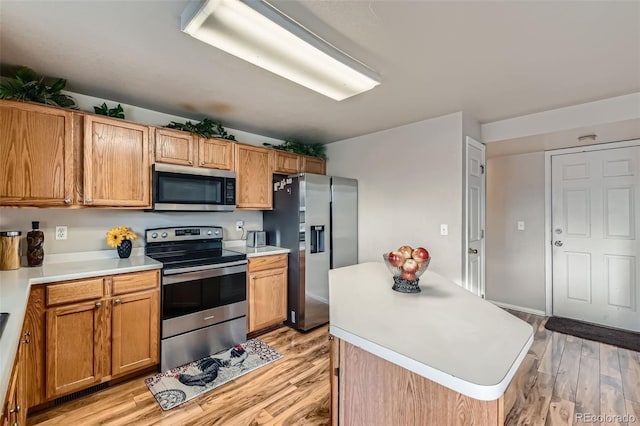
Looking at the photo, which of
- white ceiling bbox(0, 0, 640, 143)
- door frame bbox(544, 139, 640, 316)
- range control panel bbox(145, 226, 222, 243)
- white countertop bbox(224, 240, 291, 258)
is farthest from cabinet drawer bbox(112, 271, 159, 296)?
door frame bbox(544, 139, 640, 316)

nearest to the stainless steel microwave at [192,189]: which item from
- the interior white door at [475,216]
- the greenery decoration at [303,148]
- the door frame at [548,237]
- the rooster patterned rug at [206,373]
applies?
the greenery decoration at [303,148]

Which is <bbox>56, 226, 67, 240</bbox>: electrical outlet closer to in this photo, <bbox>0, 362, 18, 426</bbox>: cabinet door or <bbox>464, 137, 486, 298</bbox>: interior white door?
<bbox>0, 362, 18, 426</bbox>: cabinet door

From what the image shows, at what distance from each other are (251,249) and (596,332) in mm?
3760

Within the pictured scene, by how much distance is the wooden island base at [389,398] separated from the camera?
0.89 meters

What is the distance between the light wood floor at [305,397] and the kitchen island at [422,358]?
714 millimetres

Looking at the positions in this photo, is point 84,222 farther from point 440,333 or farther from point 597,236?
point 597,236

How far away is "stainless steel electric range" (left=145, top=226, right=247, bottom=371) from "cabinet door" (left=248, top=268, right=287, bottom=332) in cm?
13

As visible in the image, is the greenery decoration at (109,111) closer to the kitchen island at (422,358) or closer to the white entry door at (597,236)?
the kitchen island at (422,358)

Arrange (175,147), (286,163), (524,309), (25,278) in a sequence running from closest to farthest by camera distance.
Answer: (25,278)
(175,147)
(286,163)
(524,309)

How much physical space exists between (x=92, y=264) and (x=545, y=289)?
475cm

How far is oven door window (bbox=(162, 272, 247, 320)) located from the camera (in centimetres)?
234

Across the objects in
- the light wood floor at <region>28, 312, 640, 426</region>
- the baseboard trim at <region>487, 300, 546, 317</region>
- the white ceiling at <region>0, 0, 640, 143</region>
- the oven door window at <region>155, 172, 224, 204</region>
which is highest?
the white ceiling at <region>0, 0, 640, 143</region>

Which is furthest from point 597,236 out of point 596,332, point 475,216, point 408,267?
point 408,267

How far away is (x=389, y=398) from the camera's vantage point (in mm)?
1070
